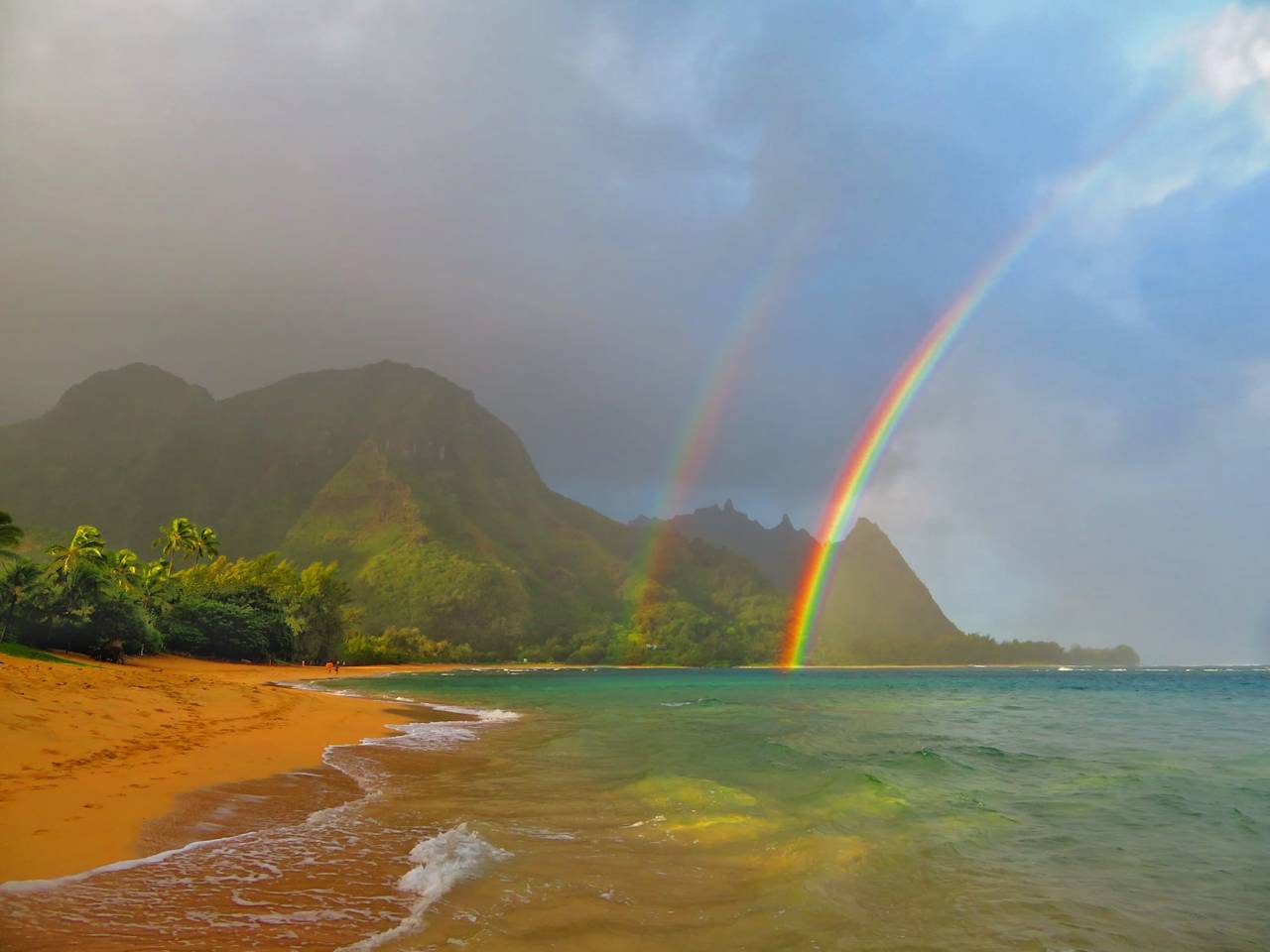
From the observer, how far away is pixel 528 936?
636cm

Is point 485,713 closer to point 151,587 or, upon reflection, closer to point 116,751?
point 116,751

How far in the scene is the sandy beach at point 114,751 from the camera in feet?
26.9

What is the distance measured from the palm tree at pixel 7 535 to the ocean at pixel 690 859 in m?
37.1

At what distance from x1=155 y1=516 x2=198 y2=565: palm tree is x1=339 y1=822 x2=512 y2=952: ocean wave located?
85.7 metres

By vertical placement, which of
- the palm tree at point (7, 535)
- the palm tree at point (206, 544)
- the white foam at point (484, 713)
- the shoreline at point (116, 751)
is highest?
the palm tree at point (206, 544)

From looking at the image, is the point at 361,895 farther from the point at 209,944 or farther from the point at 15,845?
the point at 15,845

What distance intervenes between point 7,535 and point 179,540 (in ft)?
140

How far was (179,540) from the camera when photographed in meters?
81.8

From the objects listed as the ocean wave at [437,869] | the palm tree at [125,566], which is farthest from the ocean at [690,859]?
the palm tree at [125,566]

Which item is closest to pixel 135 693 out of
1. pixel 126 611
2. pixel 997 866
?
pixel 997 866

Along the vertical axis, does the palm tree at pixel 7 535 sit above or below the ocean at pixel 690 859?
above

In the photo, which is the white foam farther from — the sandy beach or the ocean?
the ocean

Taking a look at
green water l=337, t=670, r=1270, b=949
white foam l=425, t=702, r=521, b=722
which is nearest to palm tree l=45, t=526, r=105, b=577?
white foam l=425, t=702, r=521, b=722

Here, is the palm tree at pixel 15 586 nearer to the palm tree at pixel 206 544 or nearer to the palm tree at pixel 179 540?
the palm tree at pixel 179 540
